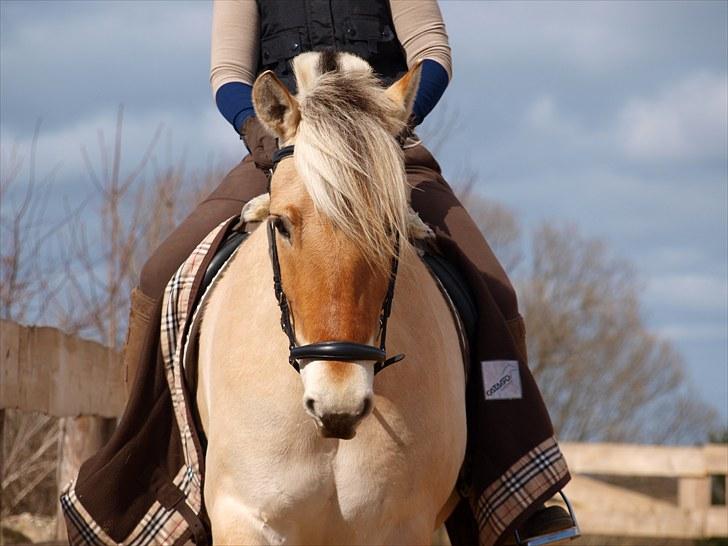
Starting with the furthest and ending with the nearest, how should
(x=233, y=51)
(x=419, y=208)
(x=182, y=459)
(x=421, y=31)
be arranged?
(x=421, y=31), (x=233, y=51), (x=419, y=208), (x=182, y=459)

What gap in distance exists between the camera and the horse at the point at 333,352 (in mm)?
3621

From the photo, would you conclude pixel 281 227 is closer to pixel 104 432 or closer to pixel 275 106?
pixel 275 106

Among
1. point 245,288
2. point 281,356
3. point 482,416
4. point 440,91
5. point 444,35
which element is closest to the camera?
point 281,356

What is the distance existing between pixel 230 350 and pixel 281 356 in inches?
10.7

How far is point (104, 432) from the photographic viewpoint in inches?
319

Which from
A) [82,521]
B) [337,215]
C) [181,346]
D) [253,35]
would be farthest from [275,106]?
[82,521]

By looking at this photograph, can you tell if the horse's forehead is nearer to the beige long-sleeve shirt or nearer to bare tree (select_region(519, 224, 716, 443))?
the beige long-sleeve shirt

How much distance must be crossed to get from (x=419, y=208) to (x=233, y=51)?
1163mm

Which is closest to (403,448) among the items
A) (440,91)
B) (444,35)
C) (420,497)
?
(420,497)

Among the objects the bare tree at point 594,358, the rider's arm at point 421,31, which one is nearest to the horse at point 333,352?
the rider's arm at point 421,31

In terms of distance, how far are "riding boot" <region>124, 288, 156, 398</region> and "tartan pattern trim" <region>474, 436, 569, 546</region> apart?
1.55 meters

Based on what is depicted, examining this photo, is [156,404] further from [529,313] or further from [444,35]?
[529,313]

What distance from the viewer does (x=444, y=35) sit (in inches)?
221

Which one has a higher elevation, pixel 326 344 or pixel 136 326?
pixel 136 326
